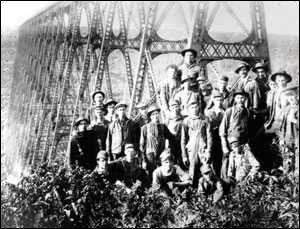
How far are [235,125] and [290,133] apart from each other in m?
0.72

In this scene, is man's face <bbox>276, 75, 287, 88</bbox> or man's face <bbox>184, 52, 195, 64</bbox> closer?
man's face <bbox>276, 75, 287, 88</bbox>

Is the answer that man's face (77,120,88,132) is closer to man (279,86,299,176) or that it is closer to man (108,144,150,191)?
man (108,144,150,191)

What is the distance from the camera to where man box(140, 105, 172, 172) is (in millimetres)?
7047

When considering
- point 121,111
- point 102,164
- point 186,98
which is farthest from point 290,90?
point 102,164

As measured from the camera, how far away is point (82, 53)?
16.2 metres

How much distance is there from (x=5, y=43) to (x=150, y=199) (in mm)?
29239

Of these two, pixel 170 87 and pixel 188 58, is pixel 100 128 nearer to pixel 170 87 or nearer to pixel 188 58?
pixel 170 87

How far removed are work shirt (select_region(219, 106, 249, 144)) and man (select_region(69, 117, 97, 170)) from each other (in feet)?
7.38

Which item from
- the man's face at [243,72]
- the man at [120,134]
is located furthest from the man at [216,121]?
the man at [120,134]

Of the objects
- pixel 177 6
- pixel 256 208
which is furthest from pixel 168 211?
pixel 177 6

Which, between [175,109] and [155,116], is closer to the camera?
[175,109]

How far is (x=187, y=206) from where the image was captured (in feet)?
19.5

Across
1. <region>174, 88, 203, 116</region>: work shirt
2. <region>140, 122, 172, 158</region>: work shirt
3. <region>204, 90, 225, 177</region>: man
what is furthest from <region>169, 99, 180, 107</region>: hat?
<region>204, 90, 225, 177</region>: man

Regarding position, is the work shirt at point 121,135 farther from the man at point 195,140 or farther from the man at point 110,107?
the man at point 195,140
